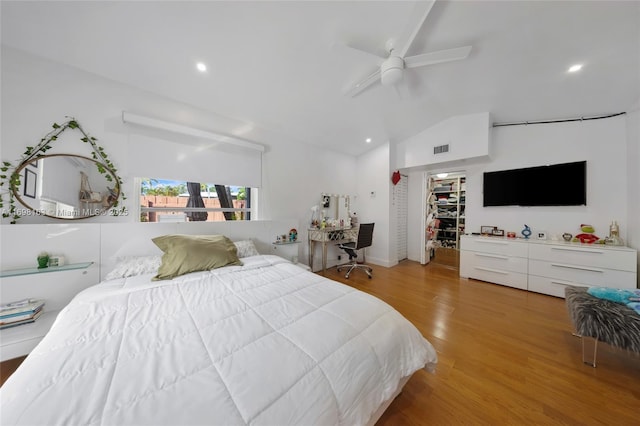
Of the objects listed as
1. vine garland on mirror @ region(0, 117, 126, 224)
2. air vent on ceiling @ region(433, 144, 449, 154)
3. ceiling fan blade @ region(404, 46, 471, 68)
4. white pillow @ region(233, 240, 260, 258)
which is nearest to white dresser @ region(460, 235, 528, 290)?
air vent on ceiling @ region(433, 144, 449, 154)

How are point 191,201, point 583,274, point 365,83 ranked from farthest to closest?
1. point 191,201
2. point 583,274
3. point 365,83

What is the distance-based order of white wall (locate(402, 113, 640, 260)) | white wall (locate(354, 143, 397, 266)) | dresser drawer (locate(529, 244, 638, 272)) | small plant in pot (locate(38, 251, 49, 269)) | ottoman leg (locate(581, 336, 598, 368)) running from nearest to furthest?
ottoman leg (locate(581, 336, 598, 368)) → small plant in pot (locate(38, 251, 49, 269)) → dresser drawer (locate(529, 244, 638, 272)) → white wall (locate(402, 113, 640, 260)) → white wall (locate(354, 143, 397, 266))

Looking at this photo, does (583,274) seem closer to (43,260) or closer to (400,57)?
(400,57)

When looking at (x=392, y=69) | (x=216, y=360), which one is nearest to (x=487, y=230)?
(x=392, y=69)

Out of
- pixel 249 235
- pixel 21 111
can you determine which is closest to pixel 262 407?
pixel 249 235

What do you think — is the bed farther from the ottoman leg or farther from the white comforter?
the ottoman leg

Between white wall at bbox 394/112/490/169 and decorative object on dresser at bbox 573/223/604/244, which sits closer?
decorative object on dresser at bbox 573/223/604/244

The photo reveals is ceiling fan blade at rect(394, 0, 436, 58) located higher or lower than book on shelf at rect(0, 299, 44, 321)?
higher

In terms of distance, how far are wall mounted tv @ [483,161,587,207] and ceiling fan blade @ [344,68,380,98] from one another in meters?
2.84

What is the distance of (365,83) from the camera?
2.22 m

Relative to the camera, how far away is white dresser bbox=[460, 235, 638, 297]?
8.00 ft

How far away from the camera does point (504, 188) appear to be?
342 centimetres

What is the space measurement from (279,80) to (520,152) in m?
3.86

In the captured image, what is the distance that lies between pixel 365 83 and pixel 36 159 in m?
3.22
